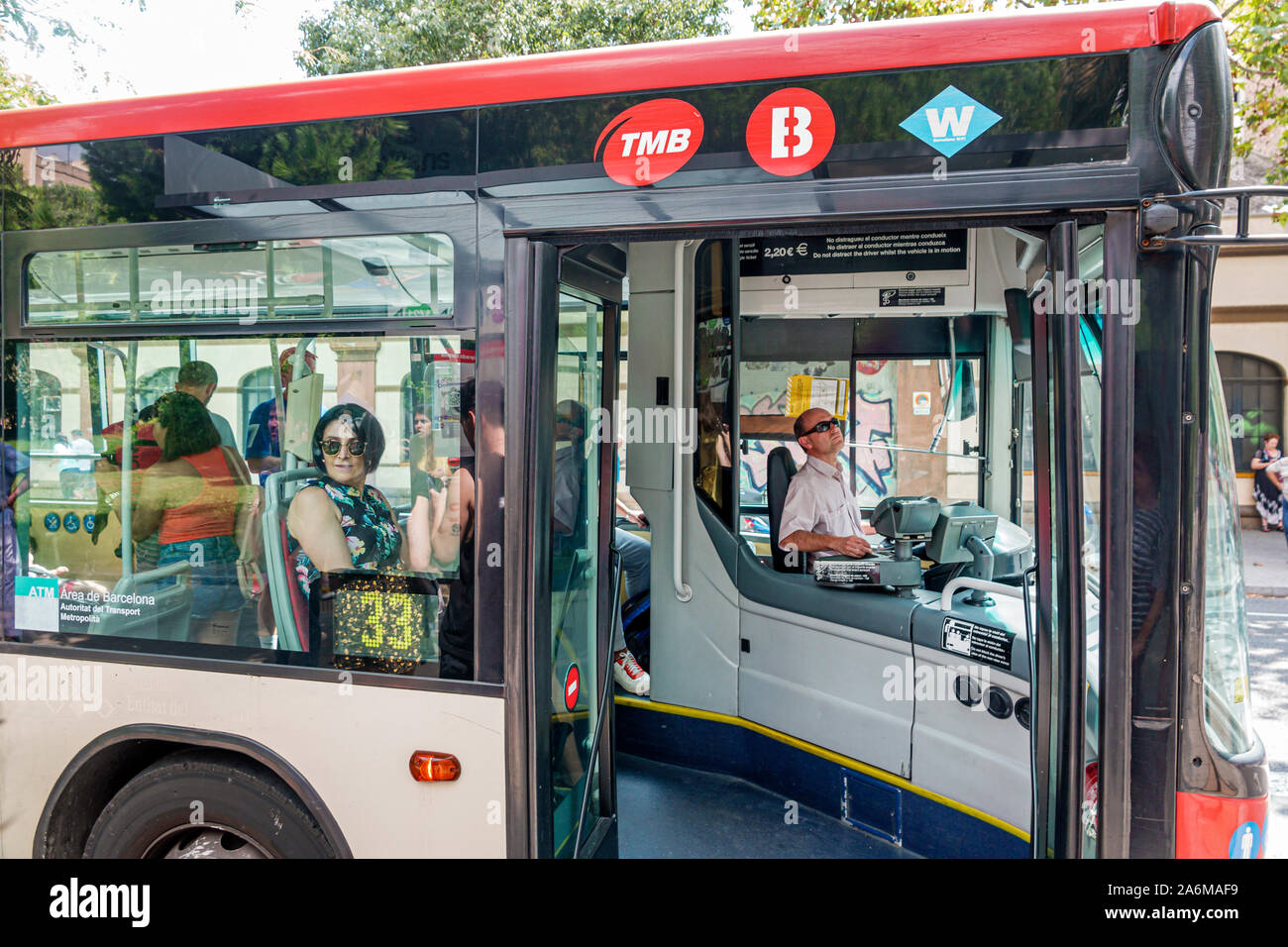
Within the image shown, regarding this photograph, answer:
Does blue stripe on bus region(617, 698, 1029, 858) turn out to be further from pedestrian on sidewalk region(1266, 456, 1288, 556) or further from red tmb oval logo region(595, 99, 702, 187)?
pedestrian on sidewalk region(1266, 456, 1288, 556)

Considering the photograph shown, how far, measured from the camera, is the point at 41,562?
8.59ft

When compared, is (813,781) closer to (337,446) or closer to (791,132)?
(337,446)

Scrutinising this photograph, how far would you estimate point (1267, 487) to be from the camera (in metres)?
12.9

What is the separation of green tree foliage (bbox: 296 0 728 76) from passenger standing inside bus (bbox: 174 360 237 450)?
1258cm

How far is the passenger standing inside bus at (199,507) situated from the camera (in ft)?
8.18

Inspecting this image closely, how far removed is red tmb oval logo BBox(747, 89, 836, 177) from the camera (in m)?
2.02

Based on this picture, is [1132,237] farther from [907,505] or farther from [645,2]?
[645,2]

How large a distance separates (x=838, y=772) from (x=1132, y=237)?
94.6 inches

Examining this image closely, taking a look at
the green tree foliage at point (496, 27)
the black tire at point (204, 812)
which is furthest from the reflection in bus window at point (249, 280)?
the green tree foliage at point (496, 27)

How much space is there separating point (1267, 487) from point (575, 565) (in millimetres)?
14196
